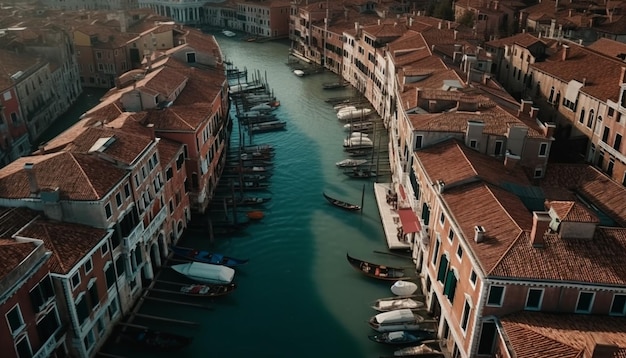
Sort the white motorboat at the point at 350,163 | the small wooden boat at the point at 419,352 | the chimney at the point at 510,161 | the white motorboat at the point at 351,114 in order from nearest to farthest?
the small wooden boat at the point at 419,352
the chimney at the point at 510,161
the white motorboat at the point at 350,163
the white motorboat at the point at 351,114

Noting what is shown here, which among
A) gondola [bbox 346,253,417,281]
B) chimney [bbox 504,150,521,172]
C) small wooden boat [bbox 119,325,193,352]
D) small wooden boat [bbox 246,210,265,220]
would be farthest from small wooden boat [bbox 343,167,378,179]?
small wooden boat [bbox 119,325,193,352]

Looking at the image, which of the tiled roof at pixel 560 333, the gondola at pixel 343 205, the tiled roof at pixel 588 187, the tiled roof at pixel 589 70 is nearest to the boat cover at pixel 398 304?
the tiled roof at pixel 560 333

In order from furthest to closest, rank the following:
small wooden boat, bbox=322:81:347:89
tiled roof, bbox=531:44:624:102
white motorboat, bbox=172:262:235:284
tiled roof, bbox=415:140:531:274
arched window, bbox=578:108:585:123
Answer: small wooden boat, bbox=322:81:347:89
arched window, bbox=578:108:585:123
tiled roof, bbox=531:44:624:102
white motorboat, bbox=172:262:235:284
tiled roof, bbox=415:140:531:274

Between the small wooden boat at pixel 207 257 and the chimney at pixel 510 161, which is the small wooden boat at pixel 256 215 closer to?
the small wooden boat at pixel 207 257

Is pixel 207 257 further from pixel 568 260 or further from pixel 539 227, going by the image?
pixel 568 260

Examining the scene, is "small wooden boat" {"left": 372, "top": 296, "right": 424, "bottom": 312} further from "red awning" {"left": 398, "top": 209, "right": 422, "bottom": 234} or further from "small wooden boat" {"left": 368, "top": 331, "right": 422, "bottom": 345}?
"red awning" {"left": 398, "top": 209, "right": 422, "bottom": 234}

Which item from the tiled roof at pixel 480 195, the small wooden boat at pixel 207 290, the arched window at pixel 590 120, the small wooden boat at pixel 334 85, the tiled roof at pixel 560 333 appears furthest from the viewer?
the small wooden boat at pixel 334 85

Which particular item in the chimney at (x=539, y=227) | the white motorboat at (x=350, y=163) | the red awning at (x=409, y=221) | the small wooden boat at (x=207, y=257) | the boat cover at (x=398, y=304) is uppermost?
the chimney at (x=539, y=227)
